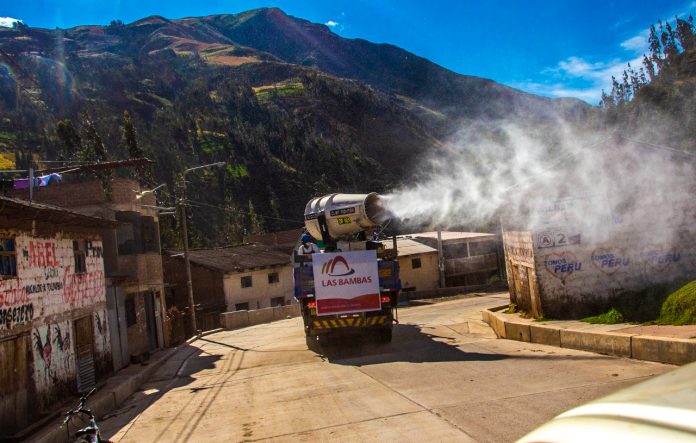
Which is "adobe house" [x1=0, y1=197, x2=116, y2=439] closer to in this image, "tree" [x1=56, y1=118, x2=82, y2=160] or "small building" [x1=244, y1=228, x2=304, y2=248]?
"small building" [x1=244, y1=228, x2=304, y2=248]

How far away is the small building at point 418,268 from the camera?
45.2m

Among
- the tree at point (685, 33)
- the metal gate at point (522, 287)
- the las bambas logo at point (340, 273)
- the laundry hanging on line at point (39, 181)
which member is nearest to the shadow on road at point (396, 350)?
the las bambas logo at point (340, 273)

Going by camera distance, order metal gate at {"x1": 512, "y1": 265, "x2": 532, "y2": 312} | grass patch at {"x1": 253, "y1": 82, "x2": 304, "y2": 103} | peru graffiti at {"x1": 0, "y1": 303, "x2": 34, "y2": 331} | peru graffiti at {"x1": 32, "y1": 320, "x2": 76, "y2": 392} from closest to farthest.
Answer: peru graffiti at {"x1": 0, "y1": 303, "x2": 34, "y2": 331}
peru graffiti at {"x1": 32, "y1": 320, "x2": 76, "y2": 392}
metal gate at {"x1": 512, "y1": 265, "x2": 532, "y2": 312}
grass patch at {"x1": 253, "y1": 82, "x2": 304, "y2": 103}

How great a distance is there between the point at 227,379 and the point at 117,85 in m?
174

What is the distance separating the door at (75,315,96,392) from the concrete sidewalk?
1114 cm

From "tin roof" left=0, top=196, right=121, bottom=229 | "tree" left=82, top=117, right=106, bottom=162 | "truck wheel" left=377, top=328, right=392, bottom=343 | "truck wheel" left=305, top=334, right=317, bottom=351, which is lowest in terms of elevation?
"truck wheel" left=305, top=334, right=317, bottom=351

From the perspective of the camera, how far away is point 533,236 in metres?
14.6

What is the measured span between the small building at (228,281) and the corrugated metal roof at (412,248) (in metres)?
9.53

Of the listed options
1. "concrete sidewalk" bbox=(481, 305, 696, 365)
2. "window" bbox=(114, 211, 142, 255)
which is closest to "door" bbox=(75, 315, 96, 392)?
"window" bbox=(114, 211, 142, 255)

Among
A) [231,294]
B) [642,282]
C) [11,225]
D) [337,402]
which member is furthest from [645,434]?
[231,294]

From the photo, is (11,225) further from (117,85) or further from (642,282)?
(117,85)

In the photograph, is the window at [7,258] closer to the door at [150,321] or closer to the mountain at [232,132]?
the door at [150,321]

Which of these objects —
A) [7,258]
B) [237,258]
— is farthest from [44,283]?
[237,258]

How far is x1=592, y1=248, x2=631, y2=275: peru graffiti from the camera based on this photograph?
14.1 m
